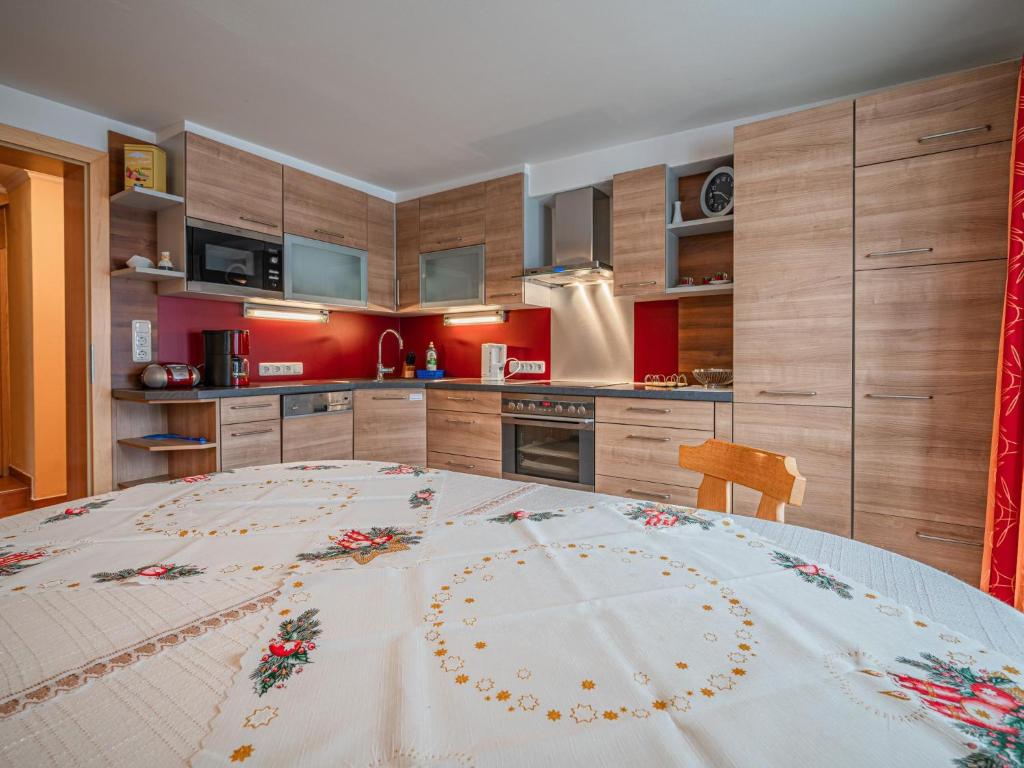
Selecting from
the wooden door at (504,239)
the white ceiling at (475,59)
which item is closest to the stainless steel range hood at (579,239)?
the wooden door at (504,239)

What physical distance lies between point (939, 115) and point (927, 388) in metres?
1.21

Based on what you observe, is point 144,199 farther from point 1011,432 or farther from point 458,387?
point 1011,432

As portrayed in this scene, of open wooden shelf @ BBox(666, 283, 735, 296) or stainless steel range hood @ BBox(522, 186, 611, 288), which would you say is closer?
open wooden shelf @ BBox(666, 283, 735, 296)

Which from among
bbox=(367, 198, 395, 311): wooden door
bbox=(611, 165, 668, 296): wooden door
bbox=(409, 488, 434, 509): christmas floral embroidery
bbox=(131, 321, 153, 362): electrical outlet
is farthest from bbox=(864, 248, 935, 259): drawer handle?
bbox=(131, 321, 153, 362): electrical outlet

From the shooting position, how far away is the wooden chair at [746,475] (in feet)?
3.71

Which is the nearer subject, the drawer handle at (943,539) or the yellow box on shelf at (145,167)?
the drawer handle at (943,539)

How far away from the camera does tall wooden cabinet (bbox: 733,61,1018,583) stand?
2.22 meters

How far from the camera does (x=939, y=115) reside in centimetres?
228

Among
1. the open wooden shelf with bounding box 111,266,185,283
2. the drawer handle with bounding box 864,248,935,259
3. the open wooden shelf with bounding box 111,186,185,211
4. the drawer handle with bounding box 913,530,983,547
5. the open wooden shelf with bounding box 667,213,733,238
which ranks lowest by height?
the drawer handle with bounding box 913,530,983,547

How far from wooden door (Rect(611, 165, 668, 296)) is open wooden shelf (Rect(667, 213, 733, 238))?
10 cm

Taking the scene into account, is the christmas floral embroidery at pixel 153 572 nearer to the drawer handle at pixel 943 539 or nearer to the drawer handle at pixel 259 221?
the drawer handle at pixel 943 539

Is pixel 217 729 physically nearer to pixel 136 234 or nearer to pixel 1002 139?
pixel 1002 139

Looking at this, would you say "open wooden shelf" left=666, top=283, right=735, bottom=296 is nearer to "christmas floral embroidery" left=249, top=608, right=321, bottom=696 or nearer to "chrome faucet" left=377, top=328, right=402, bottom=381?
"chrome faucet" left=377, top=328, right=402, bottom=381

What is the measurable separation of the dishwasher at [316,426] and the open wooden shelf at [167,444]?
45 centimetres
